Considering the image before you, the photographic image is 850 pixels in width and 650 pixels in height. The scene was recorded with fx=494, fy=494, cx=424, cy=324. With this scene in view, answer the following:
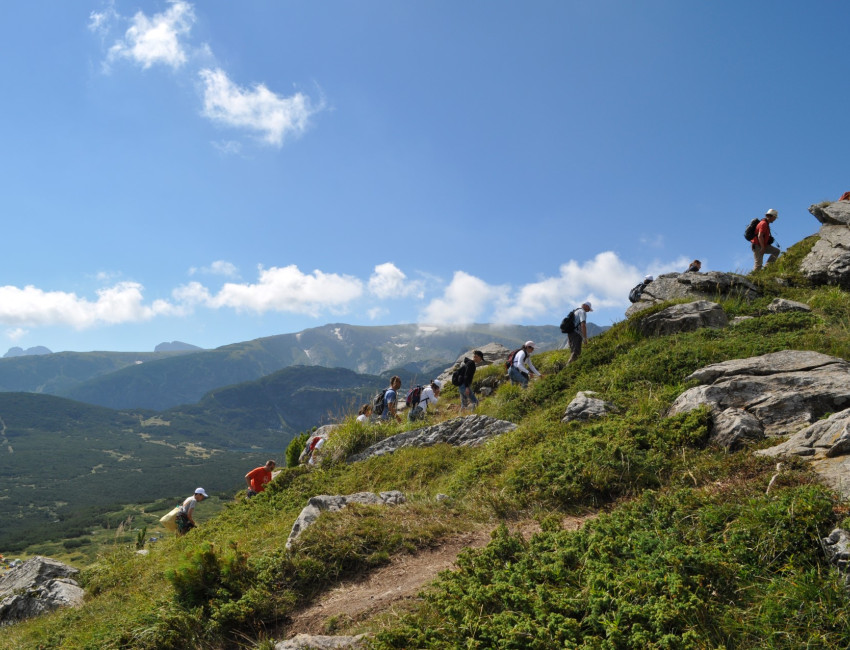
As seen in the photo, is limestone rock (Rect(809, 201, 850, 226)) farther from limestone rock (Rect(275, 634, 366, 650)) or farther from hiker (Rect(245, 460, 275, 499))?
limestone rock (Rect(275, 634, 366, 650))

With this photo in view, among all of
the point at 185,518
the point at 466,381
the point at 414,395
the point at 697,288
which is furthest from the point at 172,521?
the point at 697,288

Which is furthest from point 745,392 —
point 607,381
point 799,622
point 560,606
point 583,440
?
point 560,606

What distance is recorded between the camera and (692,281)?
61.5ft

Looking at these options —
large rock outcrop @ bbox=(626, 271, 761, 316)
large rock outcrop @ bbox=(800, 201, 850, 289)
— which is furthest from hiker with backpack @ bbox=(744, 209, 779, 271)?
large rock outcrop @ bbox=(626, 271, 761, 316)

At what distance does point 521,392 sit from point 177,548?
9.88m

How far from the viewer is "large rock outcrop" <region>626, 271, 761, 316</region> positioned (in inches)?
691

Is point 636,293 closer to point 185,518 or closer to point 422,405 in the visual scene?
point 422,405

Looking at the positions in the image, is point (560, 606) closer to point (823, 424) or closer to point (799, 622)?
point (799, 622)

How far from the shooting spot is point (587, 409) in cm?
1041

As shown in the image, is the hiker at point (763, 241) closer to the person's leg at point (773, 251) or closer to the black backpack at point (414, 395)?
the person's leg at point (773, 251)

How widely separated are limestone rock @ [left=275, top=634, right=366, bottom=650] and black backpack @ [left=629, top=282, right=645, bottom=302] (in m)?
19.2

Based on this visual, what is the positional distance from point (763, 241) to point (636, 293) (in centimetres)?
546

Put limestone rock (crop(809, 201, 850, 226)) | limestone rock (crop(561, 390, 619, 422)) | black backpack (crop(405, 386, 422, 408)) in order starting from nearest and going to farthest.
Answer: limestone rock (crop(561, 390, 619, 422)) < black backpack (crop(405, 386, 422, 408)) < limestone rock (crop(809, 201, 850, 226))

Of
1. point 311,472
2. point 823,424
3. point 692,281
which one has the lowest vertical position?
point 311,472
